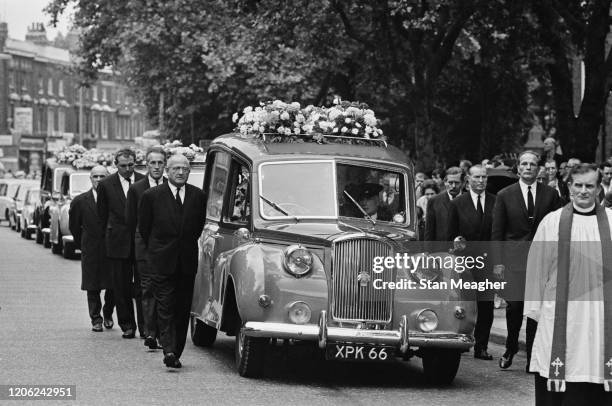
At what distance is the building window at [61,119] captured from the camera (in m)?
111

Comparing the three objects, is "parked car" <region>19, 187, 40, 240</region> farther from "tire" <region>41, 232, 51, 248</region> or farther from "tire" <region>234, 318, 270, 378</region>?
"tire" <region>234, 318, 270, 378</region>

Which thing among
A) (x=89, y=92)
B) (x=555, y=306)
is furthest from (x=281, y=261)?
(x=89, y=92)

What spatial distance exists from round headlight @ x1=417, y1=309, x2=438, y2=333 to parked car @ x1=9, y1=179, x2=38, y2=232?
127ft

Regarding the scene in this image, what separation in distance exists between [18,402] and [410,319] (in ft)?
11.2

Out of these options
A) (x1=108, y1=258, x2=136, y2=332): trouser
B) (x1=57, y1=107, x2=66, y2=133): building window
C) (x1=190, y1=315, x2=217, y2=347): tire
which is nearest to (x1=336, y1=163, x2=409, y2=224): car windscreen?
(x1=190, y1=315, x2=217, y2=347): tire

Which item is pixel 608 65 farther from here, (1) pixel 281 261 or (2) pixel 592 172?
(2) pixel 592 172

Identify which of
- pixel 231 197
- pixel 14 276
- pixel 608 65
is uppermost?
pixel 608 65

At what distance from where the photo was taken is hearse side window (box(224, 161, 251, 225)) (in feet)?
45.3

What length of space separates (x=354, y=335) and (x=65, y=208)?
2144cm

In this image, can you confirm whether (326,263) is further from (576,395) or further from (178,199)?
(576,395)

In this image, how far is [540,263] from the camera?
8805mm

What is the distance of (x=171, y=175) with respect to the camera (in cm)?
1343

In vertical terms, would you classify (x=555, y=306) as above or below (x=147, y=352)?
above

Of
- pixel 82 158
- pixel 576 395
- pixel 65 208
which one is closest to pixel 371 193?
pixel 576 395
